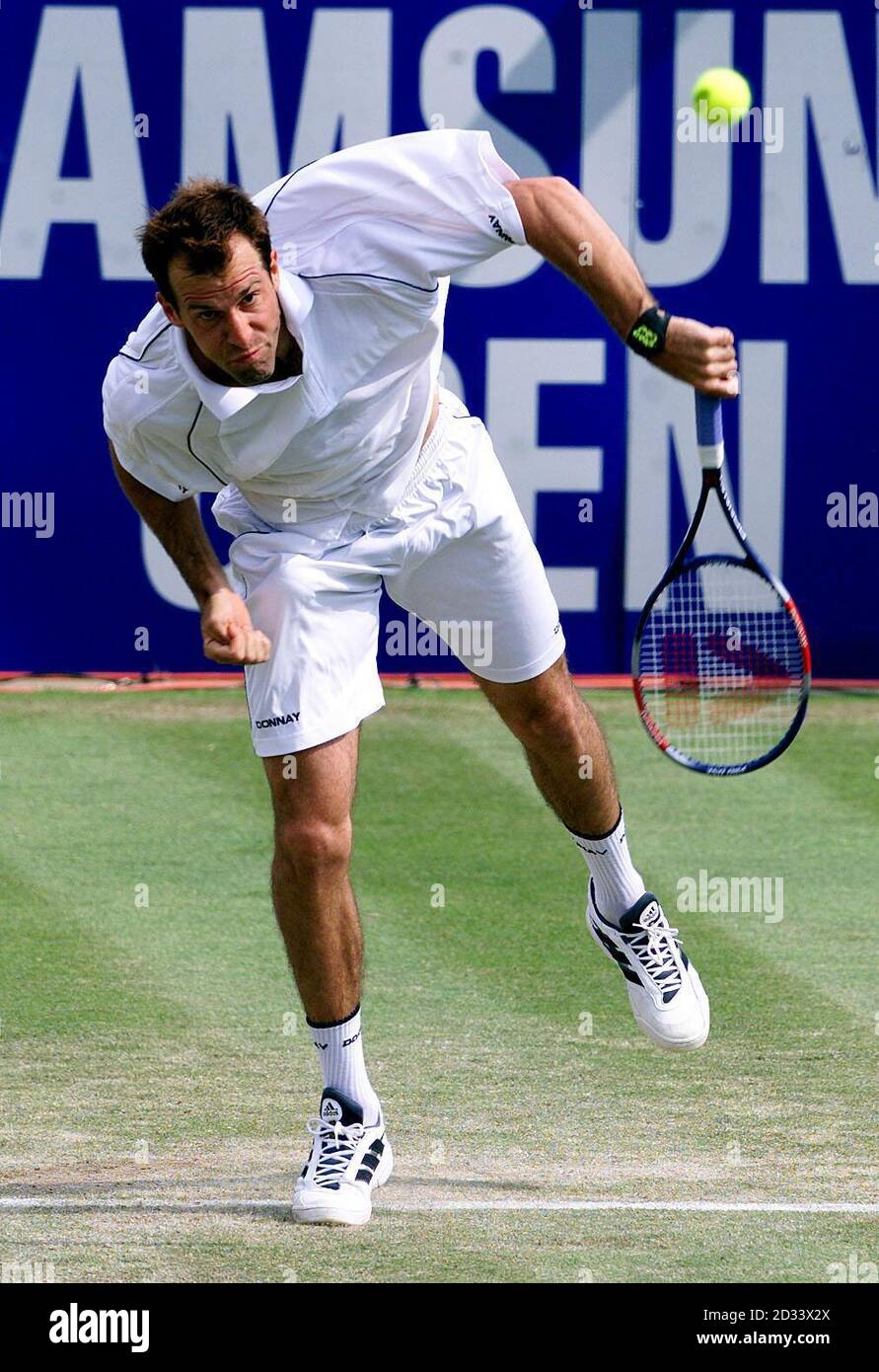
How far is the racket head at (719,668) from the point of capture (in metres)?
4.46

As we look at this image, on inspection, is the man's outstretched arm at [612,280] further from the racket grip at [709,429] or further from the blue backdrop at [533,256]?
the blue backdrop at [533,256]

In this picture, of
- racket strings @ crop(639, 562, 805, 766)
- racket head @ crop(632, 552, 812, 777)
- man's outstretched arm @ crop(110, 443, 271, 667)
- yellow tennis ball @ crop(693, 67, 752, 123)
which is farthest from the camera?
yellow tennis ball @ crop(693, 67, 752, 123)

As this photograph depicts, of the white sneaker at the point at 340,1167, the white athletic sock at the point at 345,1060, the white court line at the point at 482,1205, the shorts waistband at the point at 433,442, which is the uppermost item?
the shorts waistband at the point at 433,442

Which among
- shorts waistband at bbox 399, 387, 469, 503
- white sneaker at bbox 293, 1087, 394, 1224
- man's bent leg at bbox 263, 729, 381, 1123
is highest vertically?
shorts waistband at bbox 399, 387, 469, 503

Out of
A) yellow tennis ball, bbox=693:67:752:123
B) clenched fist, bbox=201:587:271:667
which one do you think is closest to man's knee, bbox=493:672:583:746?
clenched fist, bbox=201:587:271:667

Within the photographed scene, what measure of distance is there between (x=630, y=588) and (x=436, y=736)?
1.24 meters

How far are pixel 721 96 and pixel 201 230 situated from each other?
18.2ft

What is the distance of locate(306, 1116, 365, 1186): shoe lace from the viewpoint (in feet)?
12.5

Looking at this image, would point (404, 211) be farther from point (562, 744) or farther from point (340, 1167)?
point (340, 1167)

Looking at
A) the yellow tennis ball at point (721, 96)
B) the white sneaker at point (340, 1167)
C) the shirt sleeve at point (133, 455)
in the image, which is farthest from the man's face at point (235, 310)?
the yellow tennis ball at point (721, 96)

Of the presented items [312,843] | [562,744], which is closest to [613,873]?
[562,744]

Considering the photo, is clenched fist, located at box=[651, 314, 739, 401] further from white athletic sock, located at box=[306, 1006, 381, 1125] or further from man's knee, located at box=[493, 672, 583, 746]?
white athletic sock, located at box=[306, 1006, 381, 1125]

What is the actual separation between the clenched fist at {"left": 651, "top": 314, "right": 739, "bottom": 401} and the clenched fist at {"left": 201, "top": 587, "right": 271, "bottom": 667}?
2.97 feet

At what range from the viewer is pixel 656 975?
457cm
